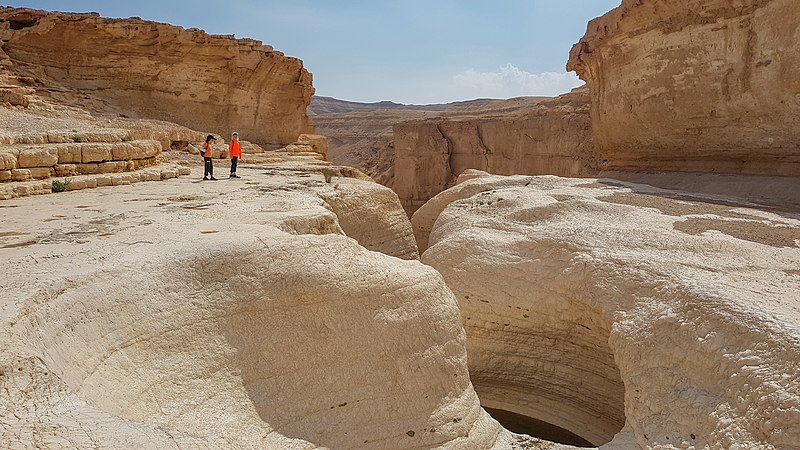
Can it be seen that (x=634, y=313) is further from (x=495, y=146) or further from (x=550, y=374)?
(x=495, y=146)

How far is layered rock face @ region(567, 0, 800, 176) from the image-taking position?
8.74 m

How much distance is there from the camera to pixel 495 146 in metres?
22.2

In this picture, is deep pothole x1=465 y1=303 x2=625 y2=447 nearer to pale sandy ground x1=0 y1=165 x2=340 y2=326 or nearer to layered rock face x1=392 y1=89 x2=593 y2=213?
pale sandy ground x1=0 y1=165 x2=340 y2=326

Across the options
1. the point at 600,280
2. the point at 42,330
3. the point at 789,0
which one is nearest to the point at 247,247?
the point at 42,330

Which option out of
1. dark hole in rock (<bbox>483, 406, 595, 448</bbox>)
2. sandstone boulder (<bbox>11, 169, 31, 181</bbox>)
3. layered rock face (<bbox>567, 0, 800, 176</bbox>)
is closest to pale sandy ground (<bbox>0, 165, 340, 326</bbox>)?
sandstone boulder (<bbox>11, 169, 31, 181</bbox>)

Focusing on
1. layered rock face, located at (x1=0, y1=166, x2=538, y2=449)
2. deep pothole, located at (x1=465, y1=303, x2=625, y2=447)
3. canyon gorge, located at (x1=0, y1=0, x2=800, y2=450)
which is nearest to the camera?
layered rock face, located at (x1=0, y1=166, x2=538, y2=449)

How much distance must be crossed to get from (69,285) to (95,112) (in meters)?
10.7

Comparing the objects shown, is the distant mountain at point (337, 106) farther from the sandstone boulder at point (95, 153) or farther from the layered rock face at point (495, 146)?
the sandstone boulder at point (95, 153)

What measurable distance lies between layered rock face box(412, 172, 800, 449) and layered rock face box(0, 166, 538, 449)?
1.36 meters

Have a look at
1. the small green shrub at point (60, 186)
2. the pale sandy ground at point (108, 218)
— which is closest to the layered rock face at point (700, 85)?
the pale sandy ground at point (108, 218)

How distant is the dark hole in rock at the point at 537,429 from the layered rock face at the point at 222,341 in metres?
2.14

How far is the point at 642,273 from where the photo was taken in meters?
5.12

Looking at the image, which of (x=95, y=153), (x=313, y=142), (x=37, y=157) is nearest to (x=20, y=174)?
(x=37, y=157)

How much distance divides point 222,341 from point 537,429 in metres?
4.50
